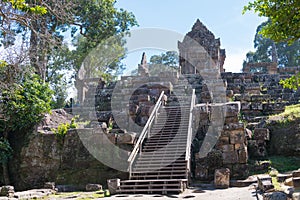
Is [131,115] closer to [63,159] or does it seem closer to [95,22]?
[63,159]

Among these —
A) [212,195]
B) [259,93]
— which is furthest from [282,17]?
[259,93]

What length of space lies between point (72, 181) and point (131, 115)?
11.2 ft

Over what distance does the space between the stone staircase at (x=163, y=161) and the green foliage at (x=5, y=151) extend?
467 cm

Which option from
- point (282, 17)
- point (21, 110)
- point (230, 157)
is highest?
point (282, 17)

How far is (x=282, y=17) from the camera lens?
6992mm

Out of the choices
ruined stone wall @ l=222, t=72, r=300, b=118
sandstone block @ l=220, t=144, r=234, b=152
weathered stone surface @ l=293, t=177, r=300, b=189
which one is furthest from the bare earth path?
ruined stone wall @ l=222, t=72, r=300, b=118

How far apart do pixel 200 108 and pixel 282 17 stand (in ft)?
19.6

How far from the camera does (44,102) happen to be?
1352cm

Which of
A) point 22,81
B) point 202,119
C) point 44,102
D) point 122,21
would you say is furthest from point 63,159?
point 122,21

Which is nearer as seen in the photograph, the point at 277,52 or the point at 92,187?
the point at 92,187

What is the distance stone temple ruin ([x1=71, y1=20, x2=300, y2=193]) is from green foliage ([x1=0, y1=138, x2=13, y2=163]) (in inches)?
137

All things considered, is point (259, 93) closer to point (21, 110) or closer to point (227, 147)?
point (227, 147)

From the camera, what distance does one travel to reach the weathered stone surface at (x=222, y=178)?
9.97m

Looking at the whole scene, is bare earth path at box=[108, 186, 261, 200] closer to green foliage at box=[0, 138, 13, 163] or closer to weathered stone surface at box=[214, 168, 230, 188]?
weathered stone surface at box=[214, 168, 230, 188]
